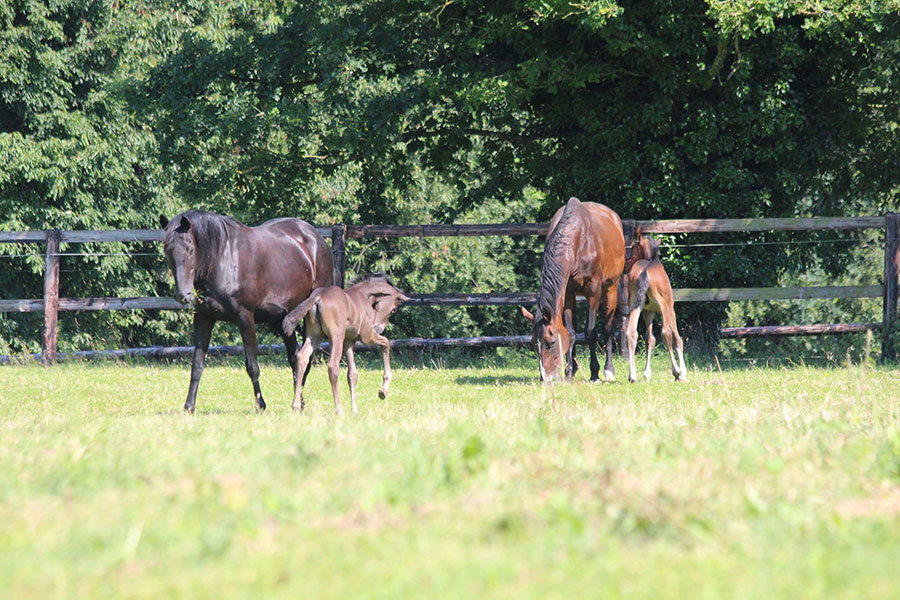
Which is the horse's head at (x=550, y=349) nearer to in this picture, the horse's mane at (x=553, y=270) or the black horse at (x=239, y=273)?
the horse's mane at (x=553, y=270)

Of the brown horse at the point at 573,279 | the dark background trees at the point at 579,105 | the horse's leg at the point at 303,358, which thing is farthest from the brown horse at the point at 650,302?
the dark background trees at the point at 579,105

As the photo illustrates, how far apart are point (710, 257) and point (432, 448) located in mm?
13037

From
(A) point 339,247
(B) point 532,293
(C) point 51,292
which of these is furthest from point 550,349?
(C) point 51,292

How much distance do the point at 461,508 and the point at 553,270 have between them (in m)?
7.67

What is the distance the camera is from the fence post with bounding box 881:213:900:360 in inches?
635

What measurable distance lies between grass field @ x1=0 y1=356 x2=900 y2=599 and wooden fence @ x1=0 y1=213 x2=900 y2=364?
8.20 metres

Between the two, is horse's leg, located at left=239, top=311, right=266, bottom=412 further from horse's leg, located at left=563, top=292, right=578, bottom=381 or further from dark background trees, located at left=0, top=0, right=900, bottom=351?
dark background trees, located at left=0, top=0, right=900, bottom=351

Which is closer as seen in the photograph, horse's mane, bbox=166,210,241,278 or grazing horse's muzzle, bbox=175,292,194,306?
grazing horse's muzzle, bbox=175,292,194,306

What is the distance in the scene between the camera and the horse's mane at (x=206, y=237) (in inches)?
395

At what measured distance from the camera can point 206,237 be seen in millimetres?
10125

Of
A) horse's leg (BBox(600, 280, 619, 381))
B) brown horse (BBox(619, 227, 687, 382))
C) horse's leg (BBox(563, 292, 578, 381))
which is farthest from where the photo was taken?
horse's leg (BBox(600, 280, 619, 381))

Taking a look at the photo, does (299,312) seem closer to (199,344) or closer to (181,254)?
(181,254)

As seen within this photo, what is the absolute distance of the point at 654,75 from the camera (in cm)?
1769

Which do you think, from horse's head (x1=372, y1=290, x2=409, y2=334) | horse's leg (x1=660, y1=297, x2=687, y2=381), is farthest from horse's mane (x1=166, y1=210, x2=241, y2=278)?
horse's leg (x1=660, y1=297, x2=687, y2=381)
